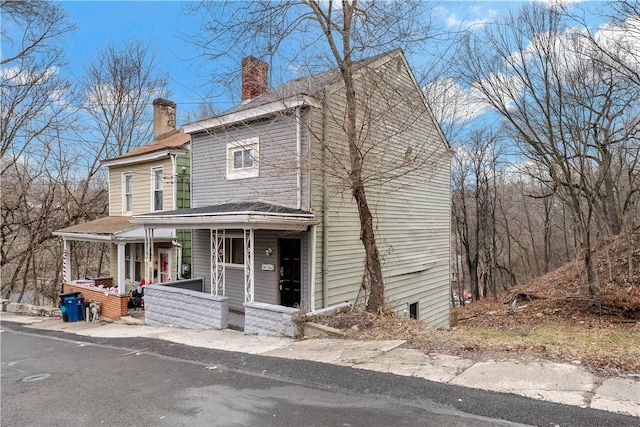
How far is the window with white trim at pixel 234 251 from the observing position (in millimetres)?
11578

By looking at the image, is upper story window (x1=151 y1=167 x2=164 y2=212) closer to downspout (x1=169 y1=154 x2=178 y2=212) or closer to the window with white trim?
downspout (x1=169 y1=154 x2=178 y2=212)

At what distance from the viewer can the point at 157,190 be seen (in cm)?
1462

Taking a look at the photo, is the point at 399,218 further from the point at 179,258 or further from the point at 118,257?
the point at 118,257

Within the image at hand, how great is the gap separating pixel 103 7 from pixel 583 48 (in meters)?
14.8

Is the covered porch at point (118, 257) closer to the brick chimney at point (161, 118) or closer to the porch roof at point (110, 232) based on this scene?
the porch roof at point (110, 232)

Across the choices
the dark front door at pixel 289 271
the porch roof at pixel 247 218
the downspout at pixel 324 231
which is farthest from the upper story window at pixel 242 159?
the dark front door at pixel 289 271

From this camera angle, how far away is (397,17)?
8.42 meters

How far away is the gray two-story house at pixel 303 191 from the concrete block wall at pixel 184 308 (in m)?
0.63

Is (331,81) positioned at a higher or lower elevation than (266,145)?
higher

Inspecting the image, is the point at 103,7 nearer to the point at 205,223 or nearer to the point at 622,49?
the point at 205,223

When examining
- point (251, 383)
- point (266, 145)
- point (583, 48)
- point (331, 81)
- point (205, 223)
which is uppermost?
point (583, 48)

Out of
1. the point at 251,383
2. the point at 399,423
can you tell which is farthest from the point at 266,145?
the point at 399,423

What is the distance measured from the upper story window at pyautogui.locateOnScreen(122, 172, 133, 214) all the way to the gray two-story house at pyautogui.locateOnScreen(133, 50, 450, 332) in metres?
4.85

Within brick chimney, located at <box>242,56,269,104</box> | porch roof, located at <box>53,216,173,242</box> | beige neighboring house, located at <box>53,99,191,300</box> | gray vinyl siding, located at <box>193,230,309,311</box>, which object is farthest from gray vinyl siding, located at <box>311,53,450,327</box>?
porch roof, located at <box>53,216,173,242</box>
